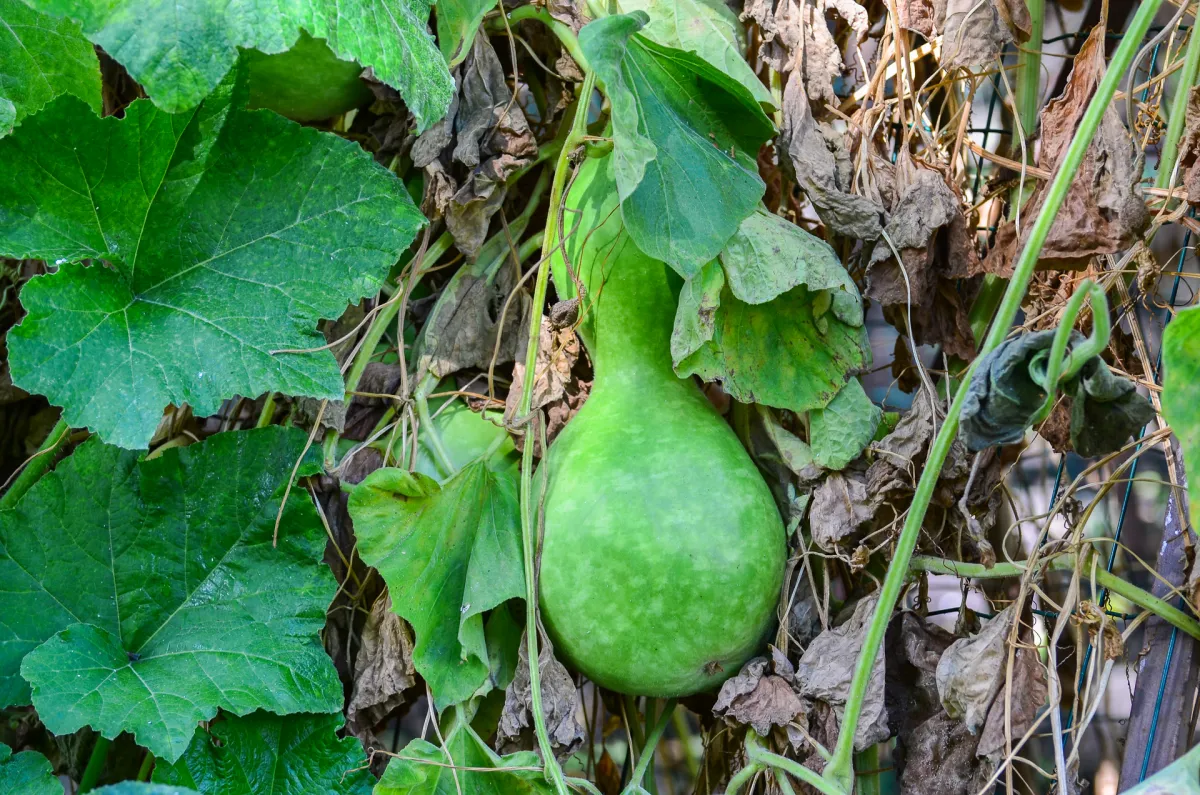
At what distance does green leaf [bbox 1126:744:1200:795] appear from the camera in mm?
635

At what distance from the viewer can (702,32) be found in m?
0.99

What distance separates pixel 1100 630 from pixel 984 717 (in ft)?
0.38

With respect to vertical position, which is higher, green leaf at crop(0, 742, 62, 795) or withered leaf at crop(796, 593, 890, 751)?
withered leaf at crop(796, 593, 890, 751)

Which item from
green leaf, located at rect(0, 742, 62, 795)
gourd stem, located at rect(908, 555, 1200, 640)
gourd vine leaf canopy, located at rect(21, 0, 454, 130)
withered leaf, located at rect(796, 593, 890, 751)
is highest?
gourd vine leaf canopy, located at rect(21, 0, 454, 130)

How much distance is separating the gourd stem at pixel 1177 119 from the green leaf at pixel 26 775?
41.9 inches

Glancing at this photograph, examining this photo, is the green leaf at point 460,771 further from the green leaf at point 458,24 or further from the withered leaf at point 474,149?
the green leaf at point 458,24

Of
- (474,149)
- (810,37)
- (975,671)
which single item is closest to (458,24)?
(474,149)


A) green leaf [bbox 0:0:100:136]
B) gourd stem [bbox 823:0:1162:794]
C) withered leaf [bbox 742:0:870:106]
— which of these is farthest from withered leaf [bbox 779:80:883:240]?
green leaf [bbox 0:0:100:136]

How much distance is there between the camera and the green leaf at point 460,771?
898 millimetres

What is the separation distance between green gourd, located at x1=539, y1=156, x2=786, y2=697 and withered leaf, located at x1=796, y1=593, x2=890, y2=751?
53mm

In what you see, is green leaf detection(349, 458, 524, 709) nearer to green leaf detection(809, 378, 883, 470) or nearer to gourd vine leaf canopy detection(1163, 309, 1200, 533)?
green leaf detection(809, 378, 883, 470)

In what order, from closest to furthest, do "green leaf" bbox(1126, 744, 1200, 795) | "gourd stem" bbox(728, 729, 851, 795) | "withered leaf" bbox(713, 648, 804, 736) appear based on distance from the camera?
"green leaf" bbox(1126, 744, 1200, 795) → "gourd stem" bbox(728, 729, 851, 795) → "withered leaf" bbox(713, 648, 804, 736)

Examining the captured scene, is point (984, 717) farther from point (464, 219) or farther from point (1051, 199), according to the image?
point (464, 219)

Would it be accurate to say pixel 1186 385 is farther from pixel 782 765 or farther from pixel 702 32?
pixel 702 32
